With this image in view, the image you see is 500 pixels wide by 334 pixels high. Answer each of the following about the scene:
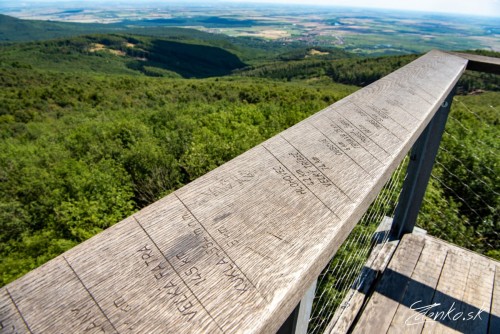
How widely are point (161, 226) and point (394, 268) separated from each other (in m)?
1.92

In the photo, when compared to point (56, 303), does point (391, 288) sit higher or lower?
lower

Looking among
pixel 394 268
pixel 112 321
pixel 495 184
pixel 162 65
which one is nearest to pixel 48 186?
pixel 394 268

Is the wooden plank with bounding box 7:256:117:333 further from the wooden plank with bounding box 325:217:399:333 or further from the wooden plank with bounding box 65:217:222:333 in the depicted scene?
the wooden plank with bounding box 325:217:399:333

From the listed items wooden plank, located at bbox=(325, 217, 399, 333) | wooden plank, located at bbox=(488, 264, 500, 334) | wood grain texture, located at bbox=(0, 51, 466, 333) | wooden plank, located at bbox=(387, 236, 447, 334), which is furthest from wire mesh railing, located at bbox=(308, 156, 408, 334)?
wooden plank, located at bbox=(488, 264, 500, 334)

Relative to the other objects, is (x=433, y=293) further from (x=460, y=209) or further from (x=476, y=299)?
(x=460, y=209)

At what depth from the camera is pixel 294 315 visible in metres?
0.71

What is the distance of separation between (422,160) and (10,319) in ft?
6.96

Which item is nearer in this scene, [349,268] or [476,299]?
[476,299]

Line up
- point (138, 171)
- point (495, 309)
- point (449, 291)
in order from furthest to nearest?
point (138, 171)
point (449, 291)
point (495, 309)

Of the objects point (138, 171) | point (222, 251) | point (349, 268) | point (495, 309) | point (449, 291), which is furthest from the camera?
point (138, 171)

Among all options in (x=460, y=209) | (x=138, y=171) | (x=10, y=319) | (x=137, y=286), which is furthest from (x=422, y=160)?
(x=138, y=171)

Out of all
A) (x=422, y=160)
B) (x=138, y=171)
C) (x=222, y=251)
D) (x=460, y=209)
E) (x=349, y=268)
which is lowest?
(x=138, y=171)

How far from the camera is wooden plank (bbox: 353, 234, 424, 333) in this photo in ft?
5.52

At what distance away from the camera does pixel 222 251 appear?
0.56 meters
